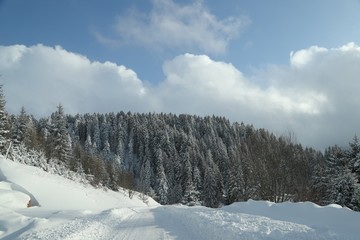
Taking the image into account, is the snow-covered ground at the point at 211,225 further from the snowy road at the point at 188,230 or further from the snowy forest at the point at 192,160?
the snowy forest at the point at 192,160

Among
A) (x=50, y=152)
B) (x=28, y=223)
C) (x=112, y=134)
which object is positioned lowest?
(x=28, y=223)

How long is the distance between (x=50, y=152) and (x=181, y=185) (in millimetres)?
53590

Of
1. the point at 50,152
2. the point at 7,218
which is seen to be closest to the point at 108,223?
the point at 7,218

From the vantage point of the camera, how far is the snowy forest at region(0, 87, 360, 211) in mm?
33188

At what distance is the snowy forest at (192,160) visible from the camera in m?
33.2

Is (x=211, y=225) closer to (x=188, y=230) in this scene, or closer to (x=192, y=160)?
(x=188, y=230)

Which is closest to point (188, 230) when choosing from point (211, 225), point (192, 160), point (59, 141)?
point (211, 225)

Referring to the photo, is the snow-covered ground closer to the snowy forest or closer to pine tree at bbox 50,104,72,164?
the snowy forest

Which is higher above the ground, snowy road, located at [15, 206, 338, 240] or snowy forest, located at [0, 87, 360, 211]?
snowy forest, located at [0, 87, 360, 211]

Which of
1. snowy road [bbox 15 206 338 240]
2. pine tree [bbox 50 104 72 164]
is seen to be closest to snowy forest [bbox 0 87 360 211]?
pine tree [bbox 50 104 72 164]

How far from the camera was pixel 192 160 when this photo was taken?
128750 mm

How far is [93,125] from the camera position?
628 ft

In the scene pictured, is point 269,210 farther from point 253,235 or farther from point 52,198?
point 52,198

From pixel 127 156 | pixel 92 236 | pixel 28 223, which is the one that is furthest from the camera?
pixel 127 156
